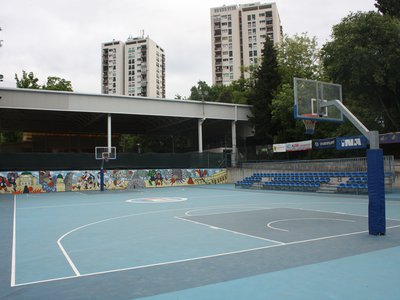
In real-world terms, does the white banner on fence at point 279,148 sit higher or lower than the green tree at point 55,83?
lower

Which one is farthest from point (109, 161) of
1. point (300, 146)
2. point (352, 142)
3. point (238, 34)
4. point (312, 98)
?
point (238, 34)

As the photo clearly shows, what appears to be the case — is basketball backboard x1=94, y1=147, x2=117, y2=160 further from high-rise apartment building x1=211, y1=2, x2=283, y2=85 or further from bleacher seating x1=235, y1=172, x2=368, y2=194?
high-rise apartment building x1=211, y1=2, x2=283, y2=85

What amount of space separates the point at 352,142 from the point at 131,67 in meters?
109

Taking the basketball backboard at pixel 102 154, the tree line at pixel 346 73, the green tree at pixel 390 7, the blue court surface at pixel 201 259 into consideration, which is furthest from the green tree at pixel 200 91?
the blue court surface at pixel 201 259

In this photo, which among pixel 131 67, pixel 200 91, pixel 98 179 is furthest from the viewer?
pixel 131 67

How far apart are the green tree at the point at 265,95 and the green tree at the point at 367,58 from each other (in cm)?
1179

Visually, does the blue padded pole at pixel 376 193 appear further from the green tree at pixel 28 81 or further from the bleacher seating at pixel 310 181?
the green tree at pixel 28 81

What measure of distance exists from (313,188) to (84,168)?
20.1 m

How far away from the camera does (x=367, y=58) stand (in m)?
24.0

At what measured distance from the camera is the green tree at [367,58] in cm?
2373

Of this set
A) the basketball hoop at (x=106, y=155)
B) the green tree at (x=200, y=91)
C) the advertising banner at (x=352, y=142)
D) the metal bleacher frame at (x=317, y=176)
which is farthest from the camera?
the green tree at (x=200, y=91)

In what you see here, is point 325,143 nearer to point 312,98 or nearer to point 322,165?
point 322,165

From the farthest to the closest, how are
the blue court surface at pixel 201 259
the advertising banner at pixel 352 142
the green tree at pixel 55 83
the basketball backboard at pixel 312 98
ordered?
the green tree at pixel 55 83
the advertising banner at pixel 352 142
the basketball backboard at pixel 312 98
the blue court surface at pixel 201 259

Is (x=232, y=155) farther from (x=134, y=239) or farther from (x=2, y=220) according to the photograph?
(x=134, y=239)
